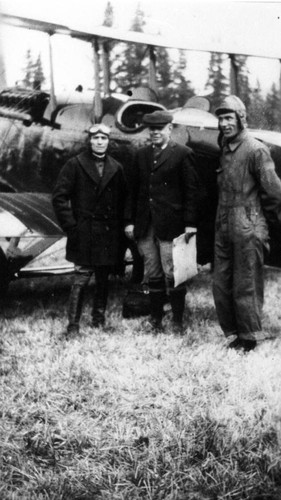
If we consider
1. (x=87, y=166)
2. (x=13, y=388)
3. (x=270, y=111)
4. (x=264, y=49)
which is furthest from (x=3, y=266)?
(x=270, y=111)

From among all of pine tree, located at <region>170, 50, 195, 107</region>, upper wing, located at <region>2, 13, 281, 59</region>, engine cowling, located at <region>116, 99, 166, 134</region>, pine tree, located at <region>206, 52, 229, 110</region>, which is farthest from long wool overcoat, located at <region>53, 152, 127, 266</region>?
pine tree, located at <region>170, 50, 195, 107</region>

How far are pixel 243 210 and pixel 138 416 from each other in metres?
1.85

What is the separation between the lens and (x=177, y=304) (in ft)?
17.0

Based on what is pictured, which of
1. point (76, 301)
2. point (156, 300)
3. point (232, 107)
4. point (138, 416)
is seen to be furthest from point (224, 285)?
point (138, 416)

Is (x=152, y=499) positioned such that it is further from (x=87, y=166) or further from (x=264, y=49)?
(x=264, y=49)

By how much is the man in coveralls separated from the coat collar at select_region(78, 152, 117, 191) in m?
0.97

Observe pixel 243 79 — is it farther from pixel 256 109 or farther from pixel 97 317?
pixel 97 317

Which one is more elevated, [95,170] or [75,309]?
[95,170]

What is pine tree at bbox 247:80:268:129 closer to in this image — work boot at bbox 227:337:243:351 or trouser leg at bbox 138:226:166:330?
trouser leg at bbox 138:226:166:330

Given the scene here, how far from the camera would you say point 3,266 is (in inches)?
216

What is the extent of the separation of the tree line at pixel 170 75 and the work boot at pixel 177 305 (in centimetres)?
218

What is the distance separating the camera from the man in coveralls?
4.46 meters

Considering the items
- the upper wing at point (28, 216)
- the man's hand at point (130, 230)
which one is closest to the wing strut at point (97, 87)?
the upper wing at point (28, 216)

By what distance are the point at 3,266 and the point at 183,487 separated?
325 centimetres
